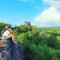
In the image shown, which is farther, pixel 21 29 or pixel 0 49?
pixel 21 29

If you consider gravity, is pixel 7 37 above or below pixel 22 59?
above

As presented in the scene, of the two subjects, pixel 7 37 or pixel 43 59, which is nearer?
pixel 7 37

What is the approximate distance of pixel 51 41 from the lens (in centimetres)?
3159

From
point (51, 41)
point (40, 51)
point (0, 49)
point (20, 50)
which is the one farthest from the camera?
point (51, 41)

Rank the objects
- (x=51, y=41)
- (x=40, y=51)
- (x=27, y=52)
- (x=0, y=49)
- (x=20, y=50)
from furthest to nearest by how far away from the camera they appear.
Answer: (x=51, y=41)
(x=40, y=51)
(x=27, y=52)
(x=20, y=50)
(x=0, y=49)

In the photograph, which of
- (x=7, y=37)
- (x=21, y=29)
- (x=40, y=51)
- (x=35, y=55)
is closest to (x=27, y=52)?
(x=35, y=55)

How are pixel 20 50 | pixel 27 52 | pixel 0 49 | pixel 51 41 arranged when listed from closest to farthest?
1. pixel 0 49
2. pixel 20 50
3. pixel 27 52
4. pixel 51 41

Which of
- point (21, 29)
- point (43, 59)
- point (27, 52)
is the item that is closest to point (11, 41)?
point (27, 52)

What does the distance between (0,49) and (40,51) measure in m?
6.40

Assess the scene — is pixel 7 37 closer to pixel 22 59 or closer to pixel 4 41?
pixel 4 41

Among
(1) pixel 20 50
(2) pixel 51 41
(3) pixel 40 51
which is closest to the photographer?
(1) pixel 20 50

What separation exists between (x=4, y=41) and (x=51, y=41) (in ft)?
53.6

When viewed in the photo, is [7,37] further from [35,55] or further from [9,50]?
[35,55]

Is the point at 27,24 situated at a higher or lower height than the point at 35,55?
higher
